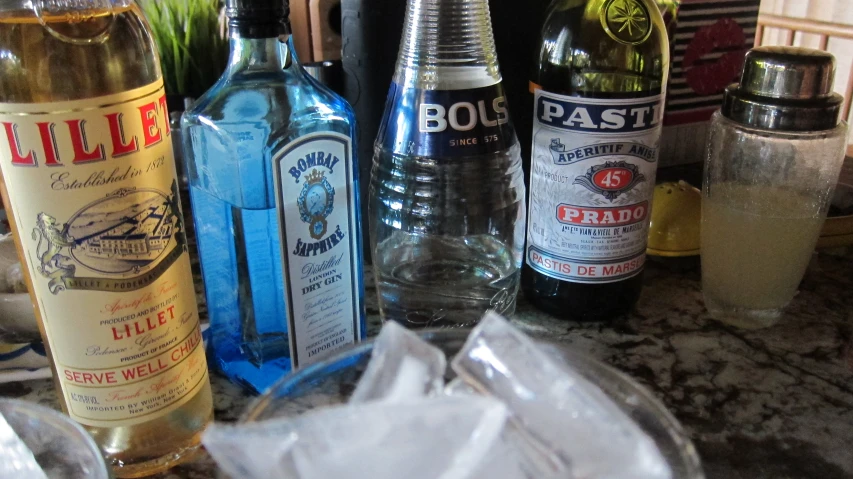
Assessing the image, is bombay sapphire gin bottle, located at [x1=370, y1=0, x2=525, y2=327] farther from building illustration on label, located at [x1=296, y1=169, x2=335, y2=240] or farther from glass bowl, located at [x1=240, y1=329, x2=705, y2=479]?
glass bowl, located at [x1=240, y1=329, x2=705, y2=479]

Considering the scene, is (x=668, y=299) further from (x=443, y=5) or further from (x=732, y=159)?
(x=443, y=5)

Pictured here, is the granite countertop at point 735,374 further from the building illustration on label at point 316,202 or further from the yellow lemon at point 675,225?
the building illustration on label at point 316,202

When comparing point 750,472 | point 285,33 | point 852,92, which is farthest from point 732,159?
point 852,92

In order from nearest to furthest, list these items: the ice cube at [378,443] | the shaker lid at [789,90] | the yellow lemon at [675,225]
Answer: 1. the ice cube at [378,443]
2. the shaker lid at [789,90]
3. the yellow lemon at [675,225]

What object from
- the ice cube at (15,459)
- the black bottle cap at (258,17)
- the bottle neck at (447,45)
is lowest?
the ice cube at (15,459)

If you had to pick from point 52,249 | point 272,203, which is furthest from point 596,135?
point 52,249

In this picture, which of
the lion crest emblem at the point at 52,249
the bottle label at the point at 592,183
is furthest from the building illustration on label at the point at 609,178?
the lion crest emblem at the point at 52,249
